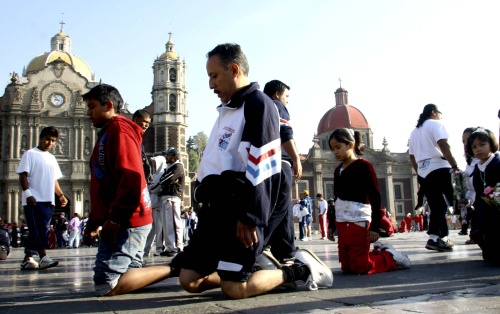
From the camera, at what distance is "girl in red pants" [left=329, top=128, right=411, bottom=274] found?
3.96 m

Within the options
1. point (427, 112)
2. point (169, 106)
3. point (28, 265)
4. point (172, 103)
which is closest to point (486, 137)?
point (427, 112)

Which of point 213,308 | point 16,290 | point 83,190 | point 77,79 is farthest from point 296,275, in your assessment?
point 77,79

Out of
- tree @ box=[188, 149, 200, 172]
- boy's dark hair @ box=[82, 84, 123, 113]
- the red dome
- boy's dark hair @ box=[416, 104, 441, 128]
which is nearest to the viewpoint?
boy's dark hair @ box=[82, 84, 123, 113]

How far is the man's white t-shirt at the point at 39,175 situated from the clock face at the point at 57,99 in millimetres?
34725

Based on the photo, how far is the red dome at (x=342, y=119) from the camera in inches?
2184

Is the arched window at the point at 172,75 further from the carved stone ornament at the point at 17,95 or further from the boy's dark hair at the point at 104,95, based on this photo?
the boy's dark hair at the point at 104,95

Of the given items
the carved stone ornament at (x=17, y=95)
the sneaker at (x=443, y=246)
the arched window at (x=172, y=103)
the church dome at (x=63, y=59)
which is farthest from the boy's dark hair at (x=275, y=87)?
the church dome at (x=63, y=59)

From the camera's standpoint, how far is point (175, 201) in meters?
6.97

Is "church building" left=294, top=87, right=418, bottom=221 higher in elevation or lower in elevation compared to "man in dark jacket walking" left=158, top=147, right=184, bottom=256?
higher

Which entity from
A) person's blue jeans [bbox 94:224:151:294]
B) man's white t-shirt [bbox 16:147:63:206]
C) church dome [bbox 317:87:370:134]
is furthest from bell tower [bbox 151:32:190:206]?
person's blue jeans [bbox 94:224:151:294]

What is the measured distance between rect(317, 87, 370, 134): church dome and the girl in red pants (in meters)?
51.0

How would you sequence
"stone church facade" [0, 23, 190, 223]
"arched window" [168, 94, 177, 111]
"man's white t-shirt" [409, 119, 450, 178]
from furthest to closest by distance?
"arched window" [168, 94, 177, 111]
"stone church facade" [0, 23, 190, 223]
"man's white t-shirt" [409, 119, 450, 178]

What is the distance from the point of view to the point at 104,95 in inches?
139

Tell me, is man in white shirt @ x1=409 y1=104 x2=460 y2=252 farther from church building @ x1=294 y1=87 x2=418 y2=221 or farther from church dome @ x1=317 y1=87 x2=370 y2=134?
church dome @ x1=317 y1=87 x2=370 y2=134
